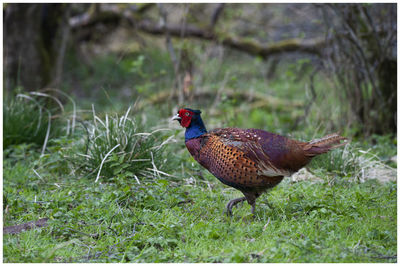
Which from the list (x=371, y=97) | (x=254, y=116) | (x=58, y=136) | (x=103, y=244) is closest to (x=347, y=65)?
(x=371, y=97)

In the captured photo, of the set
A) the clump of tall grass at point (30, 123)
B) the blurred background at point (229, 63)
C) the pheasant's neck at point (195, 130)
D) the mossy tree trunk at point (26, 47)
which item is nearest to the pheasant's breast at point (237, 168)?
the pheasant's neck at point (195, 130)

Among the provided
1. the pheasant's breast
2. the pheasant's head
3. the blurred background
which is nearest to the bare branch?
the blurred background

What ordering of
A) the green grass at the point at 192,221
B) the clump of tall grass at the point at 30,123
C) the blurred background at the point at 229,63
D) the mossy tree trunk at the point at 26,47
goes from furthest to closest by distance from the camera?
the mossy tree trunk at the point at 26,47
the blurred background at the point at 229,63
the clump of tall grass at the point at 30,123
the green grass at the point at 192,221

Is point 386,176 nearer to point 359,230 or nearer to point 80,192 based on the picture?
point 359,230

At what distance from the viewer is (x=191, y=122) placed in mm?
4223

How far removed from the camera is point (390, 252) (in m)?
3.20

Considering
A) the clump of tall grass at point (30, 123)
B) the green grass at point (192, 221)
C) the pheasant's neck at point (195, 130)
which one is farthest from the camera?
the clump of tall grass at point (30, 123)

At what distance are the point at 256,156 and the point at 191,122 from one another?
2.30ft

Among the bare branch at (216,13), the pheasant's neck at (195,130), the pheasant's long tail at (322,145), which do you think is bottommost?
the pheasant's long tail at (322,145)

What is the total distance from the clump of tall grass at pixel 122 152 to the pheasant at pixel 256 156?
1.11 m

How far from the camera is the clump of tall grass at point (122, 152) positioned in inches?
197

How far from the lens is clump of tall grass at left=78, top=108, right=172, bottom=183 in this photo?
197 inches

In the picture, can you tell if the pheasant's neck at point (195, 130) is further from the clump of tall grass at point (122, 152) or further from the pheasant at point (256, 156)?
the clump of tall grass at point (122, 152)

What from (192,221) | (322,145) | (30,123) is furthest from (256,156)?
(30,123)
